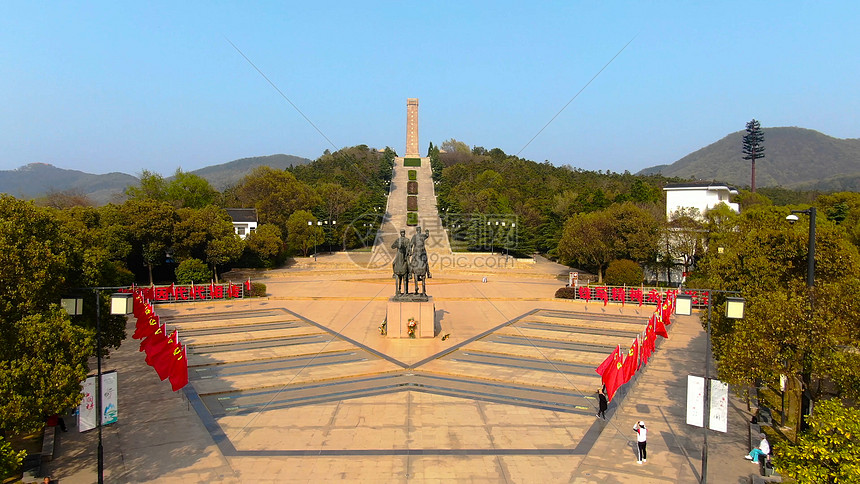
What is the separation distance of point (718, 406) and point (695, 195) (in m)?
37.1

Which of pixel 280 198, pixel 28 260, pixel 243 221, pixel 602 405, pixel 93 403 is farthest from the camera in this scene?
pixel 243 221

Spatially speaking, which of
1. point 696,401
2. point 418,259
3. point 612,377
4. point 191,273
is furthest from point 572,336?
point 191,273

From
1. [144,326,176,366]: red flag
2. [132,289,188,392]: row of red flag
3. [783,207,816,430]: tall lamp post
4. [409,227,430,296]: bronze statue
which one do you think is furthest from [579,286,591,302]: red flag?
[144,326,176,366]: red flag

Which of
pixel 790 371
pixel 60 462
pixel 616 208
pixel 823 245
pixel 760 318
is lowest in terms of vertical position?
pixel 60 462

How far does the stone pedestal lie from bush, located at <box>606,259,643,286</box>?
50.6 ft

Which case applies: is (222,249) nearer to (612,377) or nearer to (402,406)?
(402,406)

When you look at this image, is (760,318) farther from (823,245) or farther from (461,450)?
(461,450)

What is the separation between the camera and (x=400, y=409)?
1399cm

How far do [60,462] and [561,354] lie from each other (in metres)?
14.9

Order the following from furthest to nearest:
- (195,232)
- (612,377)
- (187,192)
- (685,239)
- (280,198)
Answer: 1. (187,192)
2. (280,198)
3. (685,239)
4. (195,232)
5. (612,377)

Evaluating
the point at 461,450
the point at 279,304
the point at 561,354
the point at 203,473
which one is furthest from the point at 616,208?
the point at 203,473

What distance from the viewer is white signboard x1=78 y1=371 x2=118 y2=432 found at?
10.9 meters

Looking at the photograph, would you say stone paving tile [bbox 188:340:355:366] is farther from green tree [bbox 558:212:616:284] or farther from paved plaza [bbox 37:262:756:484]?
green tree [bbox 558:212:616:284]

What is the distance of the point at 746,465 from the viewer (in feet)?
36.5
